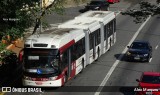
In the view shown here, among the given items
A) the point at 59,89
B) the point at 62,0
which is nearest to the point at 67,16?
the point at 62,0

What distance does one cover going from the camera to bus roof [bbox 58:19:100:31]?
121ft

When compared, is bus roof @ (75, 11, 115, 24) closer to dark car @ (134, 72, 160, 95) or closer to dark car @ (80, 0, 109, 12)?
dark car @ (134, 72, 160, 95)

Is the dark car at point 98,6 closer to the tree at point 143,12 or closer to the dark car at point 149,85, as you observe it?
the tree at point 143,12

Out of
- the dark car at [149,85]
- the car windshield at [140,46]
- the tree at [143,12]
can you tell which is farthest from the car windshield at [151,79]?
the tree at [143,12]

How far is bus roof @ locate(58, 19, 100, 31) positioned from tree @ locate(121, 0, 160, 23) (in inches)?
800

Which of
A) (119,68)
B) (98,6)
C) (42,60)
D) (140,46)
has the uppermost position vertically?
(98,6)

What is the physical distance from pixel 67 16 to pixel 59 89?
102ft

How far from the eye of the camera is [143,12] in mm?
64375

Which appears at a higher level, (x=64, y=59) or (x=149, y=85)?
(x=64, y=59)

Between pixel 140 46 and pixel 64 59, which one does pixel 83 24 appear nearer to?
pixel 140 46

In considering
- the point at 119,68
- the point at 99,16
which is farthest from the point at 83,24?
the point at 99,16

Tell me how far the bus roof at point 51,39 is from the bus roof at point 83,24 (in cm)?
325

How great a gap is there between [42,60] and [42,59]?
0.06 meters

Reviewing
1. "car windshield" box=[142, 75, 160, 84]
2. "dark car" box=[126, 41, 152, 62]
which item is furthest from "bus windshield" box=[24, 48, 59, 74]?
"dark car" box=[126, 41, 152, 62]
